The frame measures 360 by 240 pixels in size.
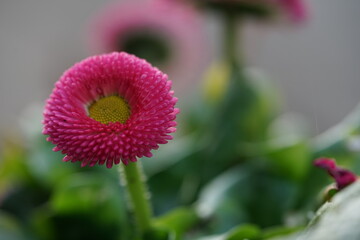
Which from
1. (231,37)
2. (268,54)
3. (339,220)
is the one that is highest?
(268,54)

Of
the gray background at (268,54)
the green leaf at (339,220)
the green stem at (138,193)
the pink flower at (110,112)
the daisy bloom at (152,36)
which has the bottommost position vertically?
the green leaf at (339,220)

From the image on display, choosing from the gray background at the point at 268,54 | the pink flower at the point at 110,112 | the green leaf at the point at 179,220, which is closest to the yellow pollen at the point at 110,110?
the pink flower at the point at 110,112

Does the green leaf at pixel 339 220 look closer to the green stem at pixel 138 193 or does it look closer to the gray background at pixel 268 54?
the green stem at pixel 138 193

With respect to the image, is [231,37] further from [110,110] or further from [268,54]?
[268,54]

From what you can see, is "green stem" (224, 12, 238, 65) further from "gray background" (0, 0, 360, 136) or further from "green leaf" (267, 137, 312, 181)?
"gray background" (0, 0, 360, 136)

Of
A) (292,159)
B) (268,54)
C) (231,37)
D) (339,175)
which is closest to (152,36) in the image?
(231,37)

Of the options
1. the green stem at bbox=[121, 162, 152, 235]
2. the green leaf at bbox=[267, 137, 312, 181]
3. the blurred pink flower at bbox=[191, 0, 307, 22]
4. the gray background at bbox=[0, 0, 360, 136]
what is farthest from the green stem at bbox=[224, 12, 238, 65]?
the gray background at bbox=[0, 0, 360, 136]
